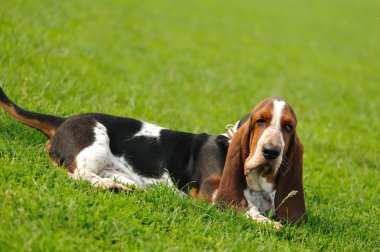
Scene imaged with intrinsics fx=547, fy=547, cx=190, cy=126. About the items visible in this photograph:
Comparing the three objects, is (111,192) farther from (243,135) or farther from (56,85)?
(56,85)

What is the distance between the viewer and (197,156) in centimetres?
525

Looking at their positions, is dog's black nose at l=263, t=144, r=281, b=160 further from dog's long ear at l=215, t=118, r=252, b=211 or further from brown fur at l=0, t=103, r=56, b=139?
brown fur at l=0, t=103, r=56, b=139

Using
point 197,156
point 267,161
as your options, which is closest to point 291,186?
point 267,161

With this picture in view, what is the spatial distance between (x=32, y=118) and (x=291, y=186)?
8.27 feet

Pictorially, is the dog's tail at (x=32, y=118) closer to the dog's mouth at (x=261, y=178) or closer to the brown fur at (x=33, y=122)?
the brown fur at (x=33, y=122)

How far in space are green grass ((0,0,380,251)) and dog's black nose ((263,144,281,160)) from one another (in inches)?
22.4

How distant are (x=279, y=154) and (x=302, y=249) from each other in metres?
0.76

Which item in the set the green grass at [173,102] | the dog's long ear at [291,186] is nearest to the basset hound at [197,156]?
the dog's long ear at [291,186]

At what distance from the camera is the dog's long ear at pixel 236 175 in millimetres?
4648

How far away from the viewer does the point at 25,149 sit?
16.3 ft

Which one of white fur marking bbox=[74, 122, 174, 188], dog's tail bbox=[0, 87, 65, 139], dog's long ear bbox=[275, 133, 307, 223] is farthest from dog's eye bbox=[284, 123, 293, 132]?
dog's tail bbox=[0, 87, 65, 139]

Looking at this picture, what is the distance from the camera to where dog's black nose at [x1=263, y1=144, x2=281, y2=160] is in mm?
4332

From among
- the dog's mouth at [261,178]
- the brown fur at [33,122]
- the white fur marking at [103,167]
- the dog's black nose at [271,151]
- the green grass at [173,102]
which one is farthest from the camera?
the brown fur at [33,122]

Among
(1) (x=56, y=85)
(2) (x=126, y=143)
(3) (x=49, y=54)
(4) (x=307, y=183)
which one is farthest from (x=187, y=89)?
(2) (x=126, y=143)
